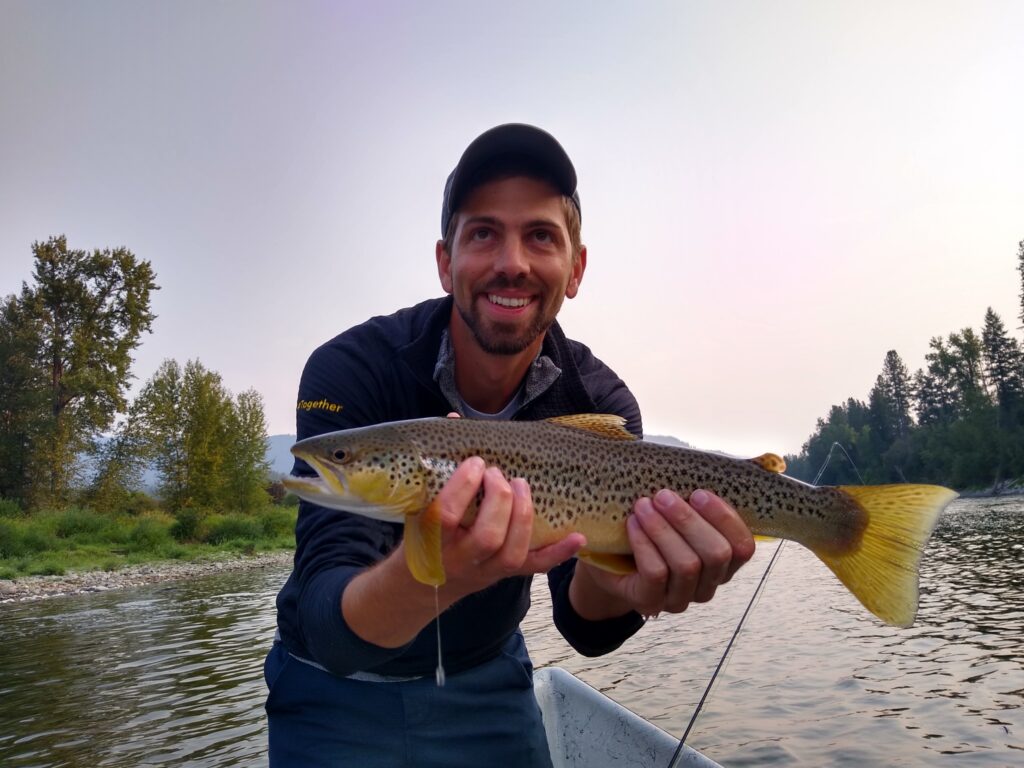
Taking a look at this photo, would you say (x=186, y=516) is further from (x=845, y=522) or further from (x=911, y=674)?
(x=845, y=522)

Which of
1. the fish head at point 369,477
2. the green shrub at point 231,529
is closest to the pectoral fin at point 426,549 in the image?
the fish head at point 369,477

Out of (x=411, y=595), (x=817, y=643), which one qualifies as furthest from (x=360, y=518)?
(x=817, y=643)

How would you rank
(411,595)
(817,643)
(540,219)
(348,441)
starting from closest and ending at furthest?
(411,595), (348,441), (540,219), (817,643)

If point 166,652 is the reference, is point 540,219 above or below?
above

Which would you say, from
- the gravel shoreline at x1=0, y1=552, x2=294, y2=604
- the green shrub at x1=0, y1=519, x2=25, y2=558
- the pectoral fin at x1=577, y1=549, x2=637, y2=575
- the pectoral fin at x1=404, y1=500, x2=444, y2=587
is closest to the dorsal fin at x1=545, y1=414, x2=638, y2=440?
the pectoral fin at x1=577, y1=549, x2=637, y2=575

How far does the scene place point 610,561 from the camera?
292cm

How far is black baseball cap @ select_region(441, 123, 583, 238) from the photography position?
352 cm

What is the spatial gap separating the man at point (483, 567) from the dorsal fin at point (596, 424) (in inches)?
17.4

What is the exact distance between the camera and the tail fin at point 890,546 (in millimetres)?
2803

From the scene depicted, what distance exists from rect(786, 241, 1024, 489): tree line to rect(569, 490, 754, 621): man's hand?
44.8 meters

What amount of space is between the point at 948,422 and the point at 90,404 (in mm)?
83578

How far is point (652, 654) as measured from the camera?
11.7 metres

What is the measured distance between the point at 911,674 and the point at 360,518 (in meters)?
9.76

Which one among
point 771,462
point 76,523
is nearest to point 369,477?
→ point 771,462
